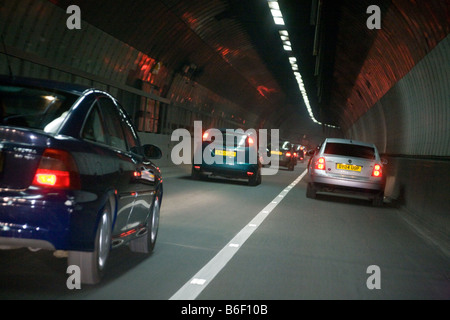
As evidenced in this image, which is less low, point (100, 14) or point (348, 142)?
point (100, 14)

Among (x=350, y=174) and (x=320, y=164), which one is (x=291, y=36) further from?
(x=350, y=174)

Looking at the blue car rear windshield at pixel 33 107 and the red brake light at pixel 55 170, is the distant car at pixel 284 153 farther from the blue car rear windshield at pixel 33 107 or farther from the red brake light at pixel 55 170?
the red brake light at pixel 55 170

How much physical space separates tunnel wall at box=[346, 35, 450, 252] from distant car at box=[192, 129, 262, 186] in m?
4.35

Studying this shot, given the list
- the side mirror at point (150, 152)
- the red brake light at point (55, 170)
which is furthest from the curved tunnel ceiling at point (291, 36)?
the red brake light at point (55, 170)

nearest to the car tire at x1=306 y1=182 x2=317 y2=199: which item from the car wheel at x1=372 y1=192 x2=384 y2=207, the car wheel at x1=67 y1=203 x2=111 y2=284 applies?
the car wheel at x1=372 y1=192 x2=384 y2=207

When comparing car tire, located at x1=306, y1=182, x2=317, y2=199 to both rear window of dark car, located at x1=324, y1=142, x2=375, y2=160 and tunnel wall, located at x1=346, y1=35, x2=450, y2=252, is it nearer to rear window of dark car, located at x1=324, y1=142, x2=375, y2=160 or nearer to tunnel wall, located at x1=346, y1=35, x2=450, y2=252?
rear window of dark car, located at x1=324, y1=142, x2=375, y2=160

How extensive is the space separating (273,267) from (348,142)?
10.6m

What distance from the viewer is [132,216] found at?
658cm

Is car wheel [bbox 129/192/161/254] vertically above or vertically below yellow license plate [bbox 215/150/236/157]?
below

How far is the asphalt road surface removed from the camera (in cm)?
573

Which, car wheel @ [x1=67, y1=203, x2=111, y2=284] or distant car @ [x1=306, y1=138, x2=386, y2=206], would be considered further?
distant car @ [x1=306, y1=138, x2=386, y2=206]

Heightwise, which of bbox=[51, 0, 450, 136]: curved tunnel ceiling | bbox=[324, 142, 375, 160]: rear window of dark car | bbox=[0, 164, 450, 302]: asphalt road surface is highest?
bbox=[51, 0, 450, 136]: curved tunnel ceiling
